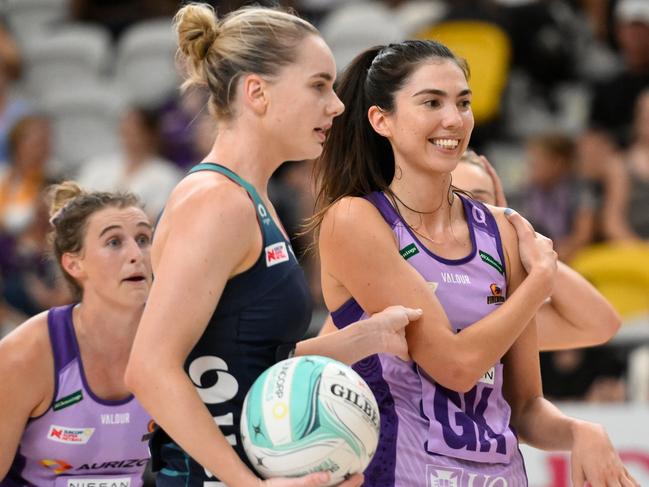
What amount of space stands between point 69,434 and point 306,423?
3.94 ft

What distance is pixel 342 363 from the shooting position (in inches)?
111

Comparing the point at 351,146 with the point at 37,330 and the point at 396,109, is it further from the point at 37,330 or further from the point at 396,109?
the point at 37,330

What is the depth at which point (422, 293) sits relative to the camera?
304cm

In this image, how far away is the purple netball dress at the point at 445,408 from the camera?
3.05 metres

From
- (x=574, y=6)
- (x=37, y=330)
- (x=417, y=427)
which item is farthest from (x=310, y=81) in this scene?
(x=574, y=6)

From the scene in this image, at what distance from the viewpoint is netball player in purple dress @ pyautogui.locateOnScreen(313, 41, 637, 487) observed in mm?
3049

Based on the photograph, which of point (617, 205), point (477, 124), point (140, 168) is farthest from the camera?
point (140, 168)

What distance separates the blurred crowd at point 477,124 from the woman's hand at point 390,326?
144 inches

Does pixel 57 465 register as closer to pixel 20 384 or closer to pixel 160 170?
pixel 20 384

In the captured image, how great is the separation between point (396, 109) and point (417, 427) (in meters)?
0.87

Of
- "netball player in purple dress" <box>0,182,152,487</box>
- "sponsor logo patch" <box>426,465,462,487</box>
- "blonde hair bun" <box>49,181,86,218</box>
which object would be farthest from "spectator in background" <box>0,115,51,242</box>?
"sponsor logo patch" <box>426,465,462,487</box>

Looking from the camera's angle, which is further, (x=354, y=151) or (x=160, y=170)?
(x=160, y=170)

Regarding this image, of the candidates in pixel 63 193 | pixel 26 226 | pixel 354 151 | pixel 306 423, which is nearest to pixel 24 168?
pixel 26 226

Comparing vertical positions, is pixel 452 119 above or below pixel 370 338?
above
